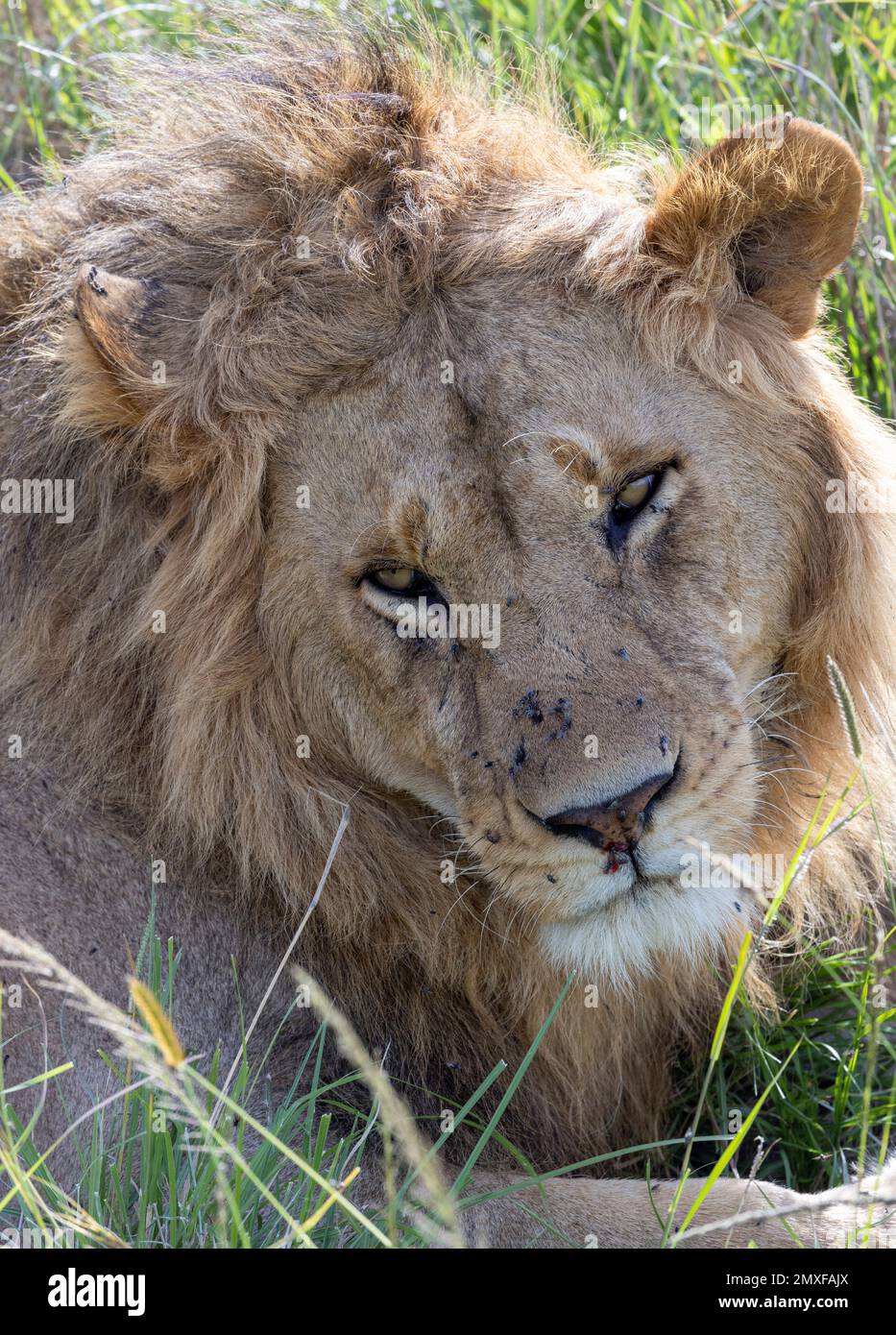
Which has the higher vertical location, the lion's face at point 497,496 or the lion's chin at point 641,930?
the lion's face at point 497,496

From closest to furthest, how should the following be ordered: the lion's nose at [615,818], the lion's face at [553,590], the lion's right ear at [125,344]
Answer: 1. the lion's nose at [615,818]
2. the lion's face at [553,590]
3. the lion's right ear at [125,344]

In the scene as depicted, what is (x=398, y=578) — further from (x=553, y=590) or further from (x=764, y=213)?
(x=764, y=213)

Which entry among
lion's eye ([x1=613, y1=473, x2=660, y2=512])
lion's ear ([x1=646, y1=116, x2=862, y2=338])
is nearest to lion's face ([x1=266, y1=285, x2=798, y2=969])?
lion's eye ([x1=613, y1=473, x2=660, y2=512])

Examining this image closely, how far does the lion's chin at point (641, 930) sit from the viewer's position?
281 cm

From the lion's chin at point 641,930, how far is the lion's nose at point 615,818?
0.16m

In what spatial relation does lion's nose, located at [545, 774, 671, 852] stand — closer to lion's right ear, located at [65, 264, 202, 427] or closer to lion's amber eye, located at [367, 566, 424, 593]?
lion's amber eye, located at [367, 566, 424, 593]

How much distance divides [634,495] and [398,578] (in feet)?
1.57

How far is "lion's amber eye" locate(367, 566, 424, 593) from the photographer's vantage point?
2.89 meters

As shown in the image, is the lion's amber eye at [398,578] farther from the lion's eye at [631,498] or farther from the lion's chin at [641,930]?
the lion's chin at [641,930]

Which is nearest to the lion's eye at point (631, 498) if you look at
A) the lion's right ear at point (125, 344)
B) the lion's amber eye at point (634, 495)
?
the lion's amber eye at point (634, 495)

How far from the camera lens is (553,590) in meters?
2.78

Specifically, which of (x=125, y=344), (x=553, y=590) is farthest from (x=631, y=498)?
(x=125, y=344)

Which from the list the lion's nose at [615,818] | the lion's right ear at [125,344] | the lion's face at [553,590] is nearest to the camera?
the lion's nose at [615,818]
